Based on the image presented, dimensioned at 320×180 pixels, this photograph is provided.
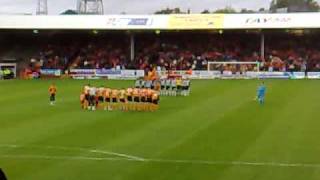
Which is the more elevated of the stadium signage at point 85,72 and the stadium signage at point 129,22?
the stadium signage at point 129,22

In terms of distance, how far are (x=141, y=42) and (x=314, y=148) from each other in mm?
56993

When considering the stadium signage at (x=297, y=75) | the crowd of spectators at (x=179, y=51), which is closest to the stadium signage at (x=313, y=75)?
the stadium signage at (x=297, y=75)

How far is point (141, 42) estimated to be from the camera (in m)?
77.5

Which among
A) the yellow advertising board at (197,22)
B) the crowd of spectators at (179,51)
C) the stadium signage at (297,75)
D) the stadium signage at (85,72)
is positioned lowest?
the stadium signage at (297,75)

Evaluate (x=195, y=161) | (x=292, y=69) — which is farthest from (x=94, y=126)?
(x=292, y=69)

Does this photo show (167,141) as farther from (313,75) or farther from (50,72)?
(50,72)

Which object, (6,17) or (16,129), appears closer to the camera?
(16,129)

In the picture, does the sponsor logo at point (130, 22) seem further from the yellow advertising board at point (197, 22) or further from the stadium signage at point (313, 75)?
the stadium signage at point (313, 75)

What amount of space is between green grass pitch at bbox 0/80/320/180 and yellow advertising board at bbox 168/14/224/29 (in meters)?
31.5

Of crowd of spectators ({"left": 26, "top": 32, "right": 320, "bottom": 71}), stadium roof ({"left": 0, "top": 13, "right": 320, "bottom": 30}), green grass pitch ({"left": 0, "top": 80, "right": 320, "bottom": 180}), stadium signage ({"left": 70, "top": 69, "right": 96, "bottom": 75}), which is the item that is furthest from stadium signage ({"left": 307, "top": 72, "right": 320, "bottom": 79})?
A: green grass pitch ({"left": 0, "top": 80, "right": 320, "bottom": 180})

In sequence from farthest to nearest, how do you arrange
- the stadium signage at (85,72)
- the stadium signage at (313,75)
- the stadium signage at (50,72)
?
the stadium signage at (50,72) < the stadium signage at (85,72) < the stadium signage at (313,75)

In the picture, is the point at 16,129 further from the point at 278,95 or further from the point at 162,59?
the point at 162,59

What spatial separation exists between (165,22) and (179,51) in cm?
535

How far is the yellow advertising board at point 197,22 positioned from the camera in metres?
69.1
